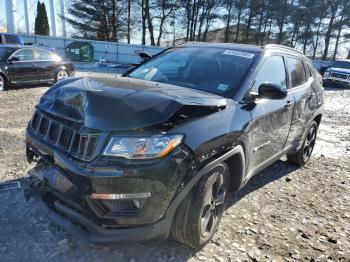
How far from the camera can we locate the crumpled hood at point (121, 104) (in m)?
2.58

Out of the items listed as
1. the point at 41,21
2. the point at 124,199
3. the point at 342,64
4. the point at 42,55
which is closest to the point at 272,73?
the point at 124,199

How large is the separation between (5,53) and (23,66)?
0.65 metres

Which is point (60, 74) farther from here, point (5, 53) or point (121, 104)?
point (121, 104)

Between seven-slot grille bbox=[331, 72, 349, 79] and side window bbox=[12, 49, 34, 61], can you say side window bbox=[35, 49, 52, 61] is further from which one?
seven-slot grille bbox=[331, 72, 349, 79]

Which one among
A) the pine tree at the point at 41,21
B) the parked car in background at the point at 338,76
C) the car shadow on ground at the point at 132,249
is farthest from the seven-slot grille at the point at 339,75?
the pine tree at the point at 41,21

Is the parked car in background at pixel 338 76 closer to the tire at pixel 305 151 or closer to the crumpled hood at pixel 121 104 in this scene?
the tire at pixel 305 151

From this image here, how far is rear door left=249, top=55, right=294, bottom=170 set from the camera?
3.70m

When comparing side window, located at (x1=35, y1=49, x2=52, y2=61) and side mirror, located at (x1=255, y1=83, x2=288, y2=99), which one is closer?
side mirror, located at (x1=255, y1=83, x2=288, y2=99)

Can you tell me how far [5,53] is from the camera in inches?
452

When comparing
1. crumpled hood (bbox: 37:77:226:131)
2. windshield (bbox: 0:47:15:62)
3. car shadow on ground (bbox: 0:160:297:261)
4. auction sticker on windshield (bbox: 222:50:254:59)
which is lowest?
car shadow on ground (bbox: 0:160:297:261)

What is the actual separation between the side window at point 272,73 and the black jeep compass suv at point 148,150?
27 mm

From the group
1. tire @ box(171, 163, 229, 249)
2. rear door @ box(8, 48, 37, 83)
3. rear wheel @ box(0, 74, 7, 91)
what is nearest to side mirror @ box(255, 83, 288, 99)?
tire @ box(171, 163, 229, 249)

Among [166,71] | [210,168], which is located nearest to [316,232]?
[210,168]

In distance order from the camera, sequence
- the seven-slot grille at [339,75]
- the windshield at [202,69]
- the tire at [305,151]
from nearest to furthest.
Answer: the windshield at [202,69] → the tire at [305,151] → the seven-slot grille at [339,75]
